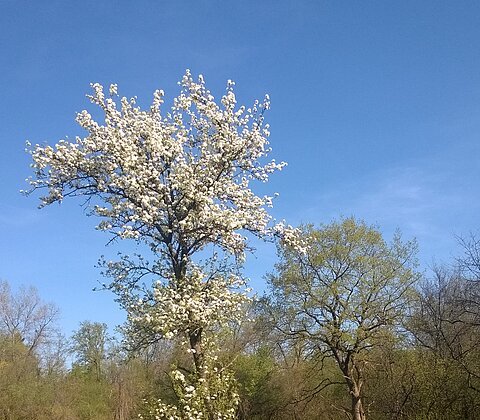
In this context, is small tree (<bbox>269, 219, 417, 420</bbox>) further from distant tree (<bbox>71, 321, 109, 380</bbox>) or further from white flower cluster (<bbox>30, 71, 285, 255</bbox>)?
distant tree (<bbox>71, 321, 109, 380</bbox>)

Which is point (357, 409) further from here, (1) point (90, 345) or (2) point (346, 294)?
(1) point (90, 345)

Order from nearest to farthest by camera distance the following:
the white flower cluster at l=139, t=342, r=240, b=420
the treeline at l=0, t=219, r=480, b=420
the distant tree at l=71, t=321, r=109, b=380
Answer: the white flower cluster at l=139, t=342, r=240, b=420 < the treeline at l=0, t=219, r=480, b=420 < the distant tree at l=71, t=321, r=109, b=380

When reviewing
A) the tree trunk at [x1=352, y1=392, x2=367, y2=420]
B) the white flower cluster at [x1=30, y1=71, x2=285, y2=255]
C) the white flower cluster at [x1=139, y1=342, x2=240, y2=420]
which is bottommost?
the white flower cluster at [x1=139, y1=342, x2=240, y2=420]

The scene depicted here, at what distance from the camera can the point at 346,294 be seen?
1072 inches

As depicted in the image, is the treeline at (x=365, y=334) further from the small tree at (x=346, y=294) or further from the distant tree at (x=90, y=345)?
the distant tree at (x=90, y=345)

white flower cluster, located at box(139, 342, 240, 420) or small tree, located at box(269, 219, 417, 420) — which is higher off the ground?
small tree, located at box(269, 219, 417, 420)

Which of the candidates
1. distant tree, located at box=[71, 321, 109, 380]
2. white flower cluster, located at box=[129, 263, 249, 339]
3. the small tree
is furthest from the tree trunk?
distant tree, located at box=[71, 321, 109, 380]

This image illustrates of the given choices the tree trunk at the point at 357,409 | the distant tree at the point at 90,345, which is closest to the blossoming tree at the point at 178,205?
the tree trunk at the point at 357,409

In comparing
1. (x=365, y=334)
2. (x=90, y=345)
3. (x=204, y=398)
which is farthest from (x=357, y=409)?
(x=90, y=345)

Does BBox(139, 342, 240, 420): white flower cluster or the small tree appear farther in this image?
the small tree

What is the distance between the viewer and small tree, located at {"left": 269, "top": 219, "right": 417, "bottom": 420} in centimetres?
2684

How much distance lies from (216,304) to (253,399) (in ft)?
84.5

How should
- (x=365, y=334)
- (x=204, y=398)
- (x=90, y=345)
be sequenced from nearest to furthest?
(x=204, y=398)
(x=365, y=334)
(x=90, y=345)

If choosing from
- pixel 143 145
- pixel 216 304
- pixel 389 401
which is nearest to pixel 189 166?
pixel 143 145
